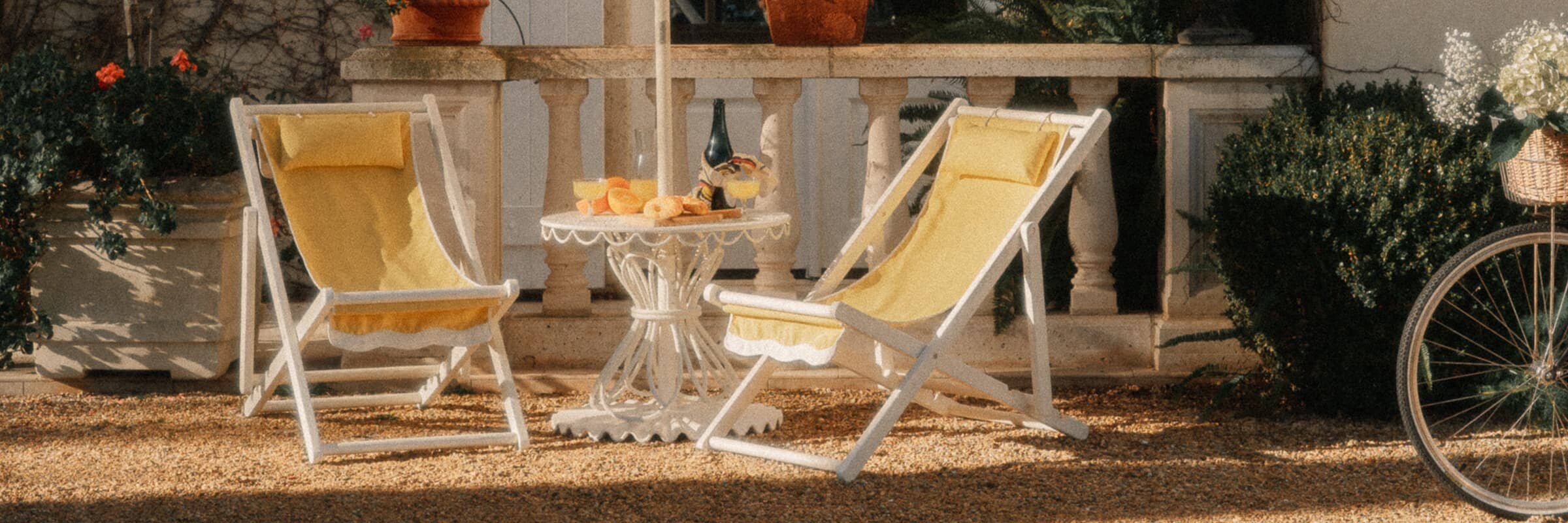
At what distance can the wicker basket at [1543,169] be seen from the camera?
3396 mm

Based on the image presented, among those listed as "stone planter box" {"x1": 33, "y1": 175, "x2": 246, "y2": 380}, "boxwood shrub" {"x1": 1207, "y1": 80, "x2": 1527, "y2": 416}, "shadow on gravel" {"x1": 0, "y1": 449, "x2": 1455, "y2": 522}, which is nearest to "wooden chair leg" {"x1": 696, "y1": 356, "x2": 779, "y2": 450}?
"shadow on gravel" {"x1": 0, "y1": 449, "x2": 1455, "y2": 522}

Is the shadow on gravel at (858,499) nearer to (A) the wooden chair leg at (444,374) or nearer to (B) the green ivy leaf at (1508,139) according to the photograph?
(A) the wooden chair leg at (444,374)

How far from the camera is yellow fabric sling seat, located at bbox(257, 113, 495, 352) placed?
4.45m

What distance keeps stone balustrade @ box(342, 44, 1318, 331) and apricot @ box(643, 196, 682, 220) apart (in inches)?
30.7

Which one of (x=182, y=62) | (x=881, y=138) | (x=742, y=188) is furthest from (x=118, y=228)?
(x=881, y=138)

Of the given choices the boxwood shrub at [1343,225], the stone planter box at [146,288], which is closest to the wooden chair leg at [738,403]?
the boxwood shrub at [1343,225]

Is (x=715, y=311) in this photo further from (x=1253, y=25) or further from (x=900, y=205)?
(x=1253, y=25)

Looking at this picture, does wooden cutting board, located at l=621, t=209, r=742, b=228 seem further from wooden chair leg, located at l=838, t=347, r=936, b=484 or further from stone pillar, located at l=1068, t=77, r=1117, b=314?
stone pillar, located at l=1068, t=77, r=1117, b=314

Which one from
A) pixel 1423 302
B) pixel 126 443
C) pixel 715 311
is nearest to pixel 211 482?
pixel 126 443

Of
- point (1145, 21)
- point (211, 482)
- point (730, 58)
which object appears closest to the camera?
point (211, 482)

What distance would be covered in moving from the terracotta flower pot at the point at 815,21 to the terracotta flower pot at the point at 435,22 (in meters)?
0.86

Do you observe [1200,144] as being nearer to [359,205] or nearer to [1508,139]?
[1508,139]

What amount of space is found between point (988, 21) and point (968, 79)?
72 centimetres

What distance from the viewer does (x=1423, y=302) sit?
354 centimetres
